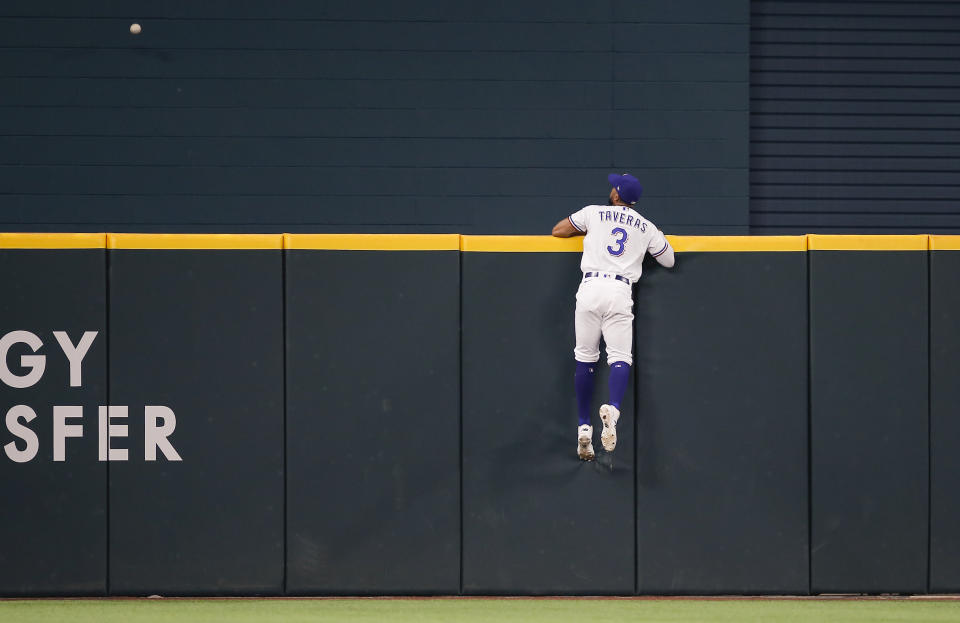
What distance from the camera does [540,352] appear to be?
646cm

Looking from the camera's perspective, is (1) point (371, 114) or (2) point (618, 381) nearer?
(2) point (618, 381)

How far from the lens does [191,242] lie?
6383mm

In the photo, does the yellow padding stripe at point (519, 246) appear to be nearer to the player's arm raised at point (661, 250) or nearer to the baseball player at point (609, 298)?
the baseball player at point (609, 298)

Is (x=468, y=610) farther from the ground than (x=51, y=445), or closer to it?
closer to it

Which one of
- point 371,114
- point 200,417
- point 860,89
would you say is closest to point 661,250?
point 200,417

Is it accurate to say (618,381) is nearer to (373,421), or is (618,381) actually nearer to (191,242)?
(373,421)

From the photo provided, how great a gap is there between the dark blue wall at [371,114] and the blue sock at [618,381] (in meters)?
4.02

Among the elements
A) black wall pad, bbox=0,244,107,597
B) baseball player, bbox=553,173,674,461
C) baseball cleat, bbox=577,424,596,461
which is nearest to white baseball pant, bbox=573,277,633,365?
baseball player, bbox=553,173,674,461

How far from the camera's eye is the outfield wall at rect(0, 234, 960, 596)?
20.9 ft

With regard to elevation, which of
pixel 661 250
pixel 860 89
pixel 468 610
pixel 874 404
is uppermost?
pixel 860 89

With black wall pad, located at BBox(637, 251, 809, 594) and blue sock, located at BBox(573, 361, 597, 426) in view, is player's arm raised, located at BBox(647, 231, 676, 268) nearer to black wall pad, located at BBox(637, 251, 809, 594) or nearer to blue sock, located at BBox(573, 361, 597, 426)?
black wall pad, located at BBox(637, 251, 809, 594)

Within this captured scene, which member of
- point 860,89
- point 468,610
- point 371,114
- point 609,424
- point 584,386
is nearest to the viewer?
point 468,610

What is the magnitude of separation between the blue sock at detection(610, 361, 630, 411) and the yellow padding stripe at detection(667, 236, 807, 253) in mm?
758

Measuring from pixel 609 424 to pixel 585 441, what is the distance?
7.3 inches
